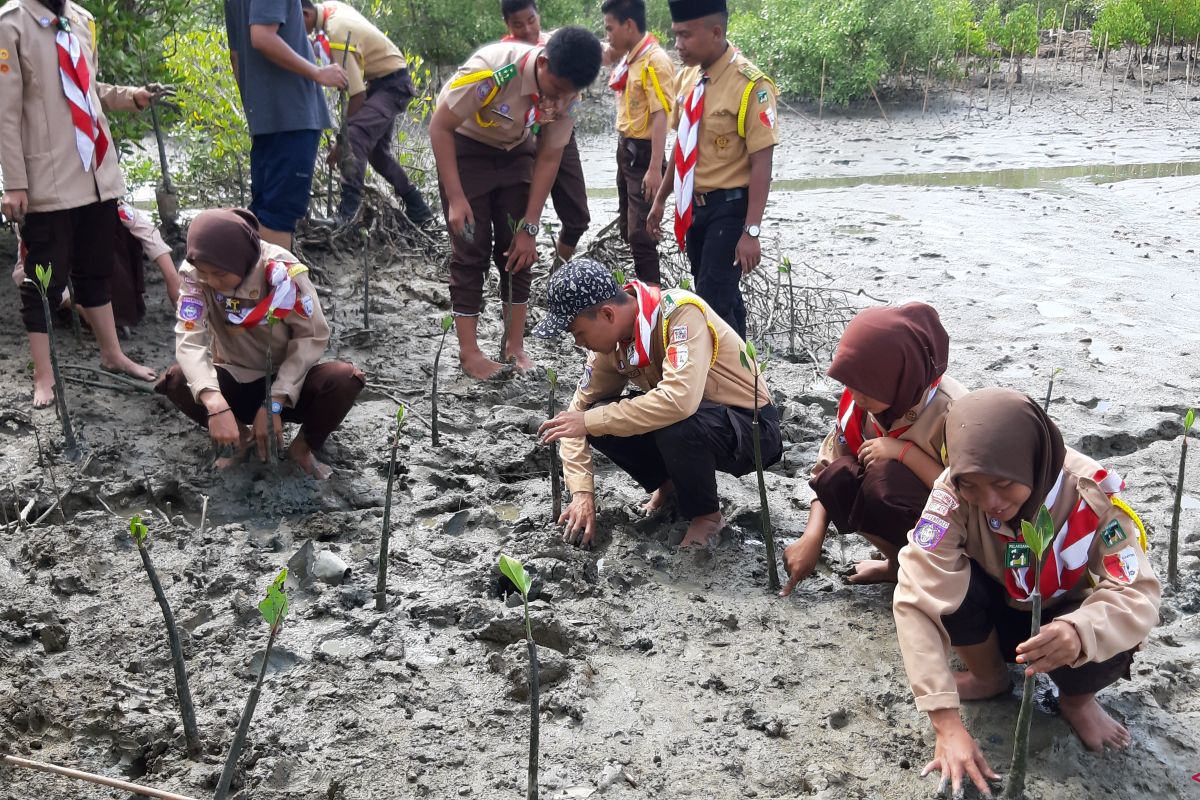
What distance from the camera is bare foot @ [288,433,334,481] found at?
3982mm

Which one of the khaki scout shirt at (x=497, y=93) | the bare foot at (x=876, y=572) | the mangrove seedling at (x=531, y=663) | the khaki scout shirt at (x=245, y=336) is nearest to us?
the mangrove seedling at (x=531, y=663)

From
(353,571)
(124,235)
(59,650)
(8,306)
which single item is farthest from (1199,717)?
(8,306)

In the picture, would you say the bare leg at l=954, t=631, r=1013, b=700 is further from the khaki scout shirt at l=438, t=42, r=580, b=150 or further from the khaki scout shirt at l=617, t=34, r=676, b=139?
the khaki scout shirt at l=617, t=34, r=676, b=139

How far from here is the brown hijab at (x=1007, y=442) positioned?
7.41 ft

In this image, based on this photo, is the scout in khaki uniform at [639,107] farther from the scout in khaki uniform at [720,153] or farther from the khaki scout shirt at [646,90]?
the scout in khaki uniform at [720,153]

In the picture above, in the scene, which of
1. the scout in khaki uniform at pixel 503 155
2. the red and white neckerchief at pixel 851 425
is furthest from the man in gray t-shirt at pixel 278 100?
the red and white neckerchief at pixel 851 425

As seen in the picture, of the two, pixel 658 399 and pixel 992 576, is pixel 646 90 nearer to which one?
pixel 658 399

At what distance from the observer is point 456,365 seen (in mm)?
5176

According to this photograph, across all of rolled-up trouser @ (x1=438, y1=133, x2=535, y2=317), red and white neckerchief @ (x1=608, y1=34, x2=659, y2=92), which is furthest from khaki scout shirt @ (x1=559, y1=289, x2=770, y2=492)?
red and white neckerchief @ (x1=608, y1=34, x2=659, y2=92)

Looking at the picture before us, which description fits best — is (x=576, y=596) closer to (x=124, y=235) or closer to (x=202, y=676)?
(x=202, y=676)

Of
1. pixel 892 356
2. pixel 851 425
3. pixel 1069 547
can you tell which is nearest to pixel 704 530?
pixel 851 425

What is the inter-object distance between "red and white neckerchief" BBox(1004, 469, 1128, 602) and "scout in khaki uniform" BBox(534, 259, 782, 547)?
46.0 inches

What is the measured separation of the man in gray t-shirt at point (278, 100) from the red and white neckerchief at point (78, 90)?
0.65m

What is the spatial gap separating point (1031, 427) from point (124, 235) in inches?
168
